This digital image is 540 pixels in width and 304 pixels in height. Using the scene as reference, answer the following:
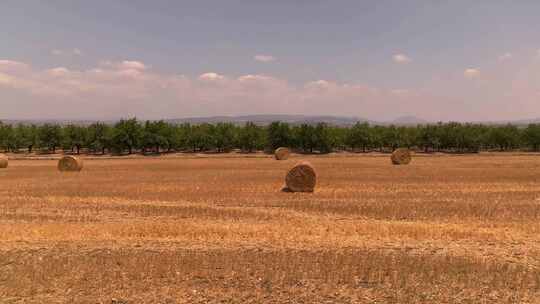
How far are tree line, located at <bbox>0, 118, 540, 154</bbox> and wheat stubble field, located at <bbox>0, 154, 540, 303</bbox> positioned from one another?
6883 centimetres

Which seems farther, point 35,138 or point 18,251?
point 35,138

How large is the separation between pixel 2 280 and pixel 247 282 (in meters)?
5.28

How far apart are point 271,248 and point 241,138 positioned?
8288 centimetres

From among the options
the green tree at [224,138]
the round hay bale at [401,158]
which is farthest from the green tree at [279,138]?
the round hay bale at [401,158]

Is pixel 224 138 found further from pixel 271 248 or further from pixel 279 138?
pixel 271 248

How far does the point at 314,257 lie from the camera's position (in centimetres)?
1091

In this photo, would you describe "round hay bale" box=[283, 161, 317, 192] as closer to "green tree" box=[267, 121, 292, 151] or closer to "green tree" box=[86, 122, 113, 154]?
"green tree" box=[267, 121, 292, 151]

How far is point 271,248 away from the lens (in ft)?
38.9

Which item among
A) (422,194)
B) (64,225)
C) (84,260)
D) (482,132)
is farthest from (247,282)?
(482,132)

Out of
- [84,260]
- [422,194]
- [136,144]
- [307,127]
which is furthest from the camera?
[307,127]

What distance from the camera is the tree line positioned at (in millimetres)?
89625

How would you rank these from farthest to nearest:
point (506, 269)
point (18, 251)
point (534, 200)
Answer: point (534, 200) → point (18, 251) → point (506, 269)

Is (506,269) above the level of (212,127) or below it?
below

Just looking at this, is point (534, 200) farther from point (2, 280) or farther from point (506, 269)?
point (2, 280)
